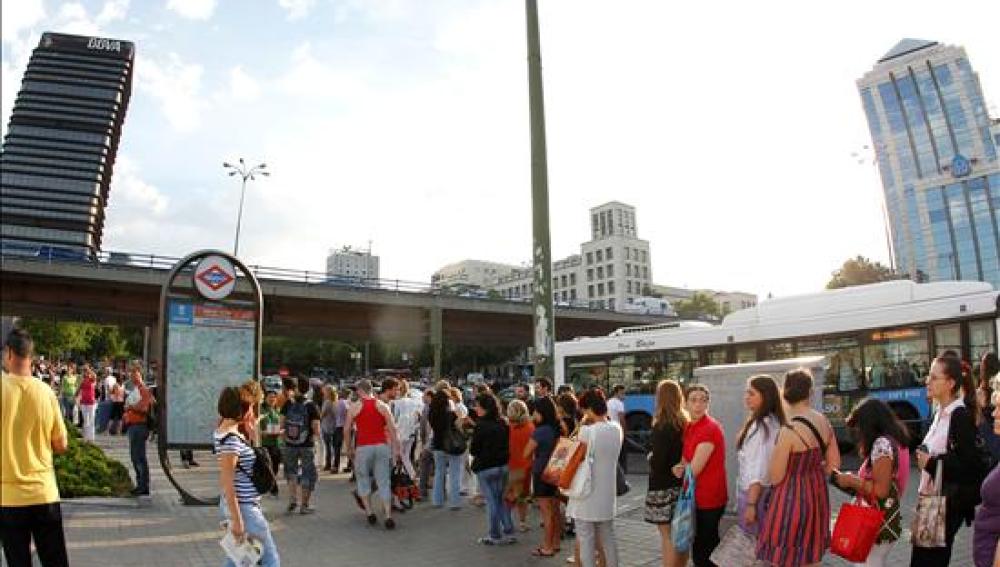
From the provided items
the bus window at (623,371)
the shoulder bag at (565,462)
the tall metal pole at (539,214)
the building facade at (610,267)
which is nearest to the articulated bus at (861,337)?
the bus window at (623,371)

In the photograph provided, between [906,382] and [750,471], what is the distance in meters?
11.9

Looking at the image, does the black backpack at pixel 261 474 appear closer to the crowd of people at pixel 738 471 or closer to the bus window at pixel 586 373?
the crowd of people at pixel 738 471

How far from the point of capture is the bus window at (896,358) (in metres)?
15.1

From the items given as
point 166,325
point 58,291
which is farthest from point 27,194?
point 166,325

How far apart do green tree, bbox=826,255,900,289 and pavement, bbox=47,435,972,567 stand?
48.9 metres

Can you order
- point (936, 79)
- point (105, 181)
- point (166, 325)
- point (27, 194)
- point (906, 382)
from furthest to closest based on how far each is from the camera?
point (105, 181), point (27, 194), point (936, 79), point (906, 382), point (166, 325)

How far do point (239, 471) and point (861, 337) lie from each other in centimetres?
1413

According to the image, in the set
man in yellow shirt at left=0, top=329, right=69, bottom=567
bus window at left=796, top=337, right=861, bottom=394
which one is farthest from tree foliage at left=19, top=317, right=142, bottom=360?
man in yellow shirt at left=0, top=329, right=69, bottom=567

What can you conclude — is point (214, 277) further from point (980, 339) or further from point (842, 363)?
point (980, 339)

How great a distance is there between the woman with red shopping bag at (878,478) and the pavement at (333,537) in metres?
2.41

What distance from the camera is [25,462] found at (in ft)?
15.9

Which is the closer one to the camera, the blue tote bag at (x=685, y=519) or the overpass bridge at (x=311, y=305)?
the blue tote bag at (x=685, y=519)

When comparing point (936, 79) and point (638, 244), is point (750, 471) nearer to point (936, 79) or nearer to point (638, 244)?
point (936, 79)

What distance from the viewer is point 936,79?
85375 millimetres
